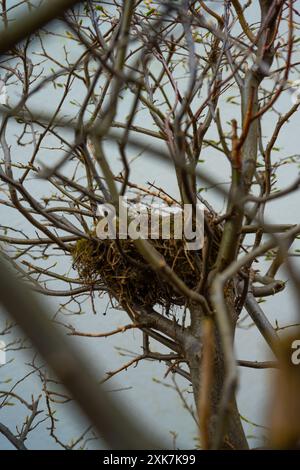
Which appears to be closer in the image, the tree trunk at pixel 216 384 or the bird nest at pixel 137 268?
the tree trunk at pixel 216 384

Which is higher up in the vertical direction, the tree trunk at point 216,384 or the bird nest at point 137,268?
the bird nest at point 137,268

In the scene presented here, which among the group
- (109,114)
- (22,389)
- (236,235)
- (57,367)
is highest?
(109,114)

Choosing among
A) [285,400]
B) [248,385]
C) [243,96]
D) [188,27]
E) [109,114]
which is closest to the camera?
[285,400]

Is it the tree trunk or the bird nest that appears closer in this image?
the tree trunk

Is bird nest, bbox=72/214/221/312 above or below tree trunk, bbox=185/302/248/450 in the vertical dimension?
above

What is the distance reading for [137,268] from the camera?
1.64m

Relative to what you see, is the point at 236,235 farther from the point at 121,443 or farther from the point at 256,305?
the point at 121,443

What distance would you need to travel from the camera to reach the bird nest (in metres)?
1.64

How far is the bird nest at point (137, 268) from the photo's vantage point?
1.64m

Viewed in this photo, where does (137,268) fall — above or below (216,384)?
above

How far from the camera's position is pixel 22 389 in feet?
10.7
